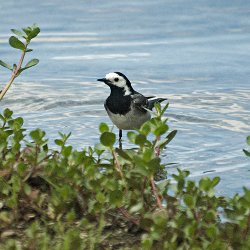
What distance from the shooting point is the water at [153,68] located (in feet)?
30.3

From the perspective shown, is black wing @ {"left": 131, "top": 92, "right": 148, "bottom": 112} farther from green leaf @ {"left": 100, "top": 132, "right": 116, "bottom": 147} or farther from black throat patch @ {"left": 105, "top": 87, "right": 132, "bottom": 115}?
green leaf @ {"left": 100, "top": 132, "right": 116, "bottom": 147}

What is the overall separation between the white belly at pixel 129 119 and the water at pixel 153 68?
0.21 metres

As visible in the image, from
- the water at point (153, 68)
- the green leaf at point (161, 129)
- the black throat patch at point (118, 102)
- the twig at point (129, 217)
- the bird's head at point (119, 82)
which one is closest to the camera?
the green leaf at point (161, 129)

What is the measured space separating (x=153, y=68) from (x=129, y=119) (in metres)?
1.92

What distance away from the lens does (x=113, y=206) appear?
6.08 m

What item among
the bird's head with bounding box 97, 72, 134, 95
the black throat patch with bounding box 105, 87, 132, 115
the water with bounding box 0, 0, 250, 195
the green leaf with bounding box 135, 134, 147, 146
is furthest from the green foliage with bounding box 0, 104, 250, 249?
the bird's head with bounding box 97, 72, 134, 95

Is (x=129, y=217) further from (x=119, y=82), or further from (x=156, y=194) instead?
(x=119, y=82)

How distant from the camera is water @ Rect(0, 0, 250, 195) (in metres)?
9.24

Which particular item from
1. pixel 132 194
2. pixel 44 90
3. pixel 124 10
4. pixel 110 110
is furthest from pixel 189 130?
pixel 124 10

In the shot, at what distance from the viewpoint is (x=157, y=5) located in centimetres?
1599

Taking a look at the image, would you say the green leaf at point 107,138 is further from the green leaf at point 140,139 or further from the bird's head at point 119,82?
the bird's head at point 119,82

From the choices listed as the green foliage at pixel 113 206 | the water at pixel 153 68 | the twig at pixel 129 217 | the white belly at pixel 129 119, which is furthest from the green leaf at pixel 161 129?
the white belly at pixel 129 119

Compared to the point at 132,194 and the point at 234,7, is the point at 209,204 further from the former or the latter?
the point at 234,7

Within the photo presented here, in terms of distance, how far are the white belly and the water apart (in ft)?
0.69
